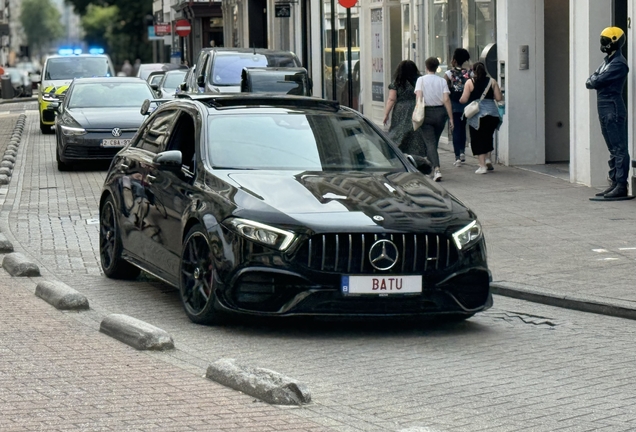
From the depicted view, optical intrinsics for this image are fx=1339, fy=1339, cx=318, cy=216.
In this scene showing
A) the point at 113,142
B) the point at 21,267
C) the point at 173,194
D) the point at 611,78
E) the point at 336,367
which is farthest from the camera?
the point at 113,142

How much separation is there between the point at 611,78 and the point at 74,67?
2159 cm

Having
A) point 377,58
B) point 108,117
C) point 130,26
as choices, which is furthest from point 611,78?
point 130,26

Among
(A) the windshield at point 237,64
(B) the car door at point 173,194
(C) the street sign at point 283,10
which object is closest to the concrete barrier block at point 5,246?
(B) the car door at point 173,194

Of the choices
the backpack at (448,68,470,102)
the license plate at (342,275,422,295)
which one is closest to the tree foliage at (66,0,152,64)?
the backpack at (448,68,470,102)

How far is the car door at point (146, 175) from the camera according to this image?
9906 mm

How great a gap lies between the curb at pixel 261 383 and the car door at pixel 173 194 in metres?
2.38

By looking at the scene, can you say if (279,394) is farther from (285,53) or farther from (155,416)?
(285,53)

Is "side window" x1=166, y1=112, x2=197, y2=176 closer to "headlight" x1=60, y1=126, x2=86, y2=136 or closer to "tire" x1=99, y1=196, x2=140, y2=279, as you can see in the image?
"tire" x1=99, y1=196, x2=140, y2=279

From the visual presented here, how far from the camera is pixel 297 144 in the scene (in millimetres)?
9562

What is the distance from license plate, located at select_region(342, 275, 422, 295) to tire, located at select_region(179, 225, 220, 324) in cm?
90

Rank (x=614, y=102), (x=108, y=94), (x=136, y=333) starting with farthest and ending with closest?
(x=108, y=94)
(x=614, y=102)
(x=136, y=333)

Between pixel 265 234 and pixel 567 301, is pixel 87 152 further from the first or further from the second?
pixel 265 234

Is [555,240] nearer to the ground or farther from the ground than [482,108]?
nearer to the ground

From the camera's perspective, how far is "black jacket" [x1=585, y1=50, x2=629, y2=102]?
1520cm
